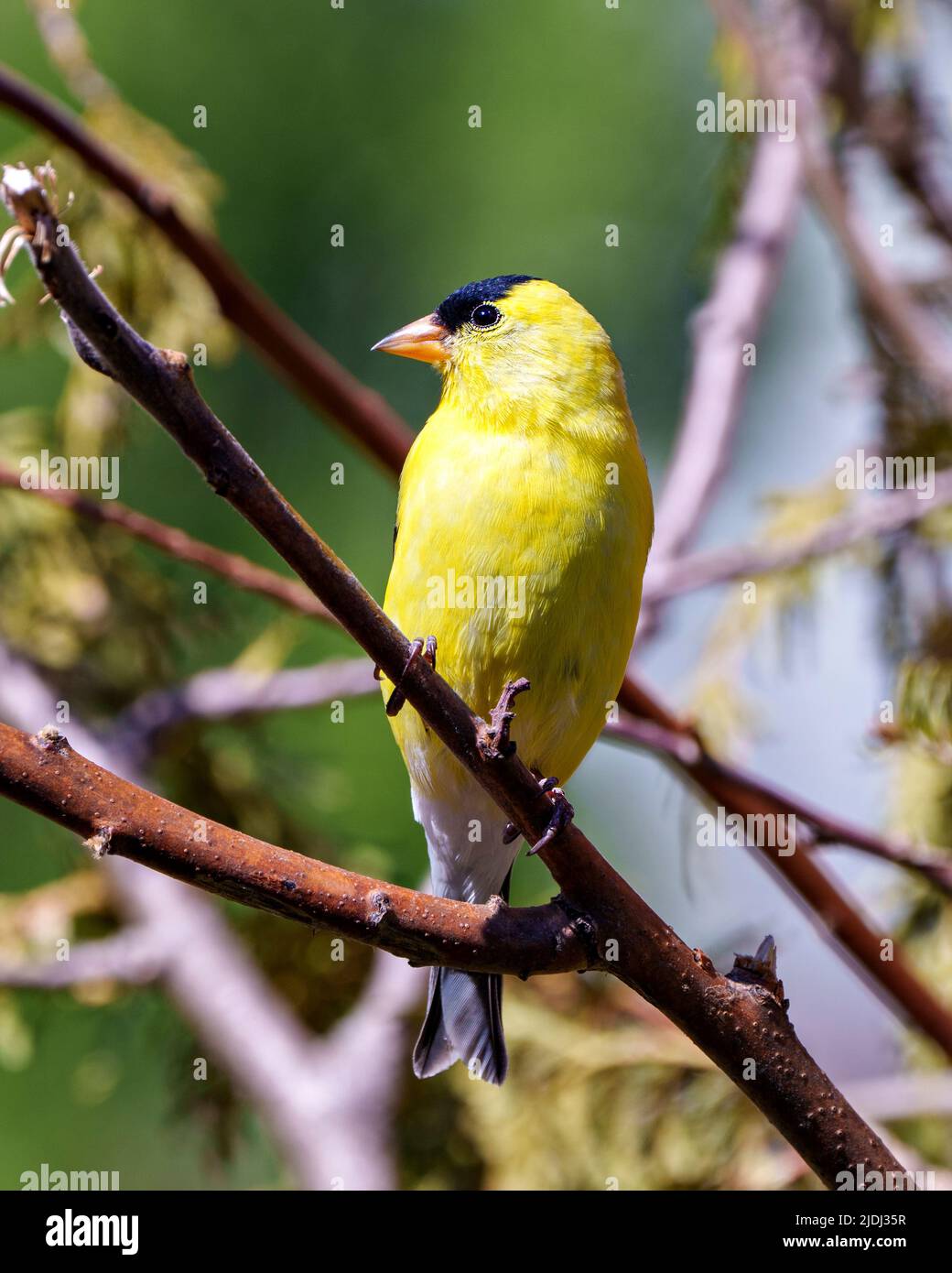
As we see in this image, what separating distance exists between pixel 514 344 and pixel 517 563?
26.3 inches

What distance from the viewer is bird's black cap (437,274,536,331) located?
9.82 feet

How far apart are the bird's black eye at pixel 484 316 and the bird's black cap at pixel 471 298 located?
0.05 feet

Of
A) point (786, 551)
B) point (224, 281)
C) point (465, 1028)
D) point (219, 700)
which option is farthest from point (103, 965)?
point (786, 551)

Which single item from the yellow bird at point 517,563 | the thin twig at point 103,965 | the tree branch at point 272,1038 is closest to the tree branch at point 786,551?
the yellow bird at point 517,563

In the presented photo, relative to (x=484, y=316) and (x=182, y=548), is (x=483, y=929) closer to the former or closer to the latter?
(x=182, y=548)

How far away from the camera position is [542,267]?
847 centimetres

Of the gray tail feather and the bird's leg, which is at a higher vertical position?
the bird's leg

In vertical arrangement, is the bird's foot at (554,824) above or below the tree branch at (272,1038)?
above

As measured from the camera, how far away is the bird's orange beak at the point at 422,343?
294 centimetres

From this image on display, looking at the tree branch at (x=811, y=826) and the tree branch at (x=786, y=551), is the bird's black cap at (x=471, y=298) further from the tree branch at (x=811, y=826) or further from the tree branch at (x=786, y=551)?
the tree branch at (x=811, y=826)

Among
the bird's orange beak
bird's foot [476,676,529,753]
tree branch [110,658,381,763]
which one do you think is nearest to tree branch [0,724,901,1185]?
bird's foot [476,676,529,753]

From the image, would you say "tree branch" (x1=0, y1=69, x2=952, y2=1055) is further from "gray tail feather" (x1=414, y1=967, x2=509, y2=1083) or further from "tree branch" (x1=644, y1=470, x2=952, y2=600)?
"gray tail feather" (x1=414, y1=967, x2=509, y2=1083)

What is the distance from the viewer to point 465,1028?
247cm

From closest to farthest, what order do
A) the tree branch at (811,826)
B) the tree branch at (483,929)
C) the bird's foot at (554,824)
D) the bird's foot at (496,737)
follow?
the tree branch at (483,929)
the bird's foot at (496,737)
the bird's foot at (554,824)
the tree branch at (811,826)
